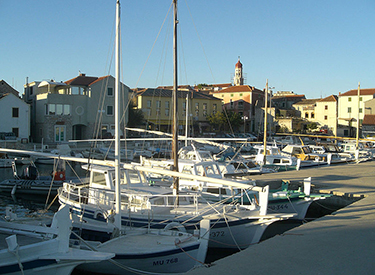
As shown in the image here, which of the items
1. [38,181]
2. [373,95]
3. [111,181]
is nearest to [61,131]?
[38,181]

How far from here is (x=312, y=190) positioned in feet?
60.7

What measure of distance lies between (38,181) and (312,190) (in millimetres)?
16217

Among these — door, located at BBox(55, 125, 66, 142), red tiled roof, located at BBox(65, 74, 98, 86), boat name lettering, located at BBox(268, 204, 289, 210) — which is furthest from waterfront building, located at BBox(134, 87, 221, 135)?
boat name lettering, located at BBox(268, 204, 289, 210)

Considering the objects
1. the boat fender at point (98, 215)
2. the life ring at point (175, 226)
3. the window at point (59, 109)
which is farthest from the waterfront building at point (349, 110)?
the boat fender at point (98, 215)

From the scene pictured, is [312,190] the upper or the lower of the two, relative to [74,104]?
lower

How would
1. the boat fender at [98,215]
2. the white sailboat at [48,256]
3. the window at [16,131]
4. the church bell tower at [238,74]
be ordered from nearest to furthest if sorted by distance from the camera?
the white sailboat at [48,256] < the boat fender at [98,215] < the window at [16,131] < the church bell tower at [238,74]

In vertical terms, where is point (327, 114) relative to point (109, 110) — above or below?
above

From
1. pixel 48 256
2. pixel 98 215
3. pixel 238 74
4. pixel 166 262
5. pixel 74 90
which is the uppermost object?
pixel 238 74

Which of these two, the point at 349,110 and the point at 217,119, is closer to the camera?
the point at 217,119

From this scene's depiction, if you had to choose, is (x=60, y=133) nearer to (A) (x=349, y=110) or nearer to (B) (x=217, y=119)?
(B) (x=217, y=119)

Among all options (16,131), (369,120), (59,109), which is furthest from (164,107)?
(369,120)

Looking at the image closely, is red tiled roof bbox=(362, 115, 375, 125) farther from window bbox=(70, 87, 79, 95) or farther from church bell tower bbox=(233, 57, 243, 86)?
church bell tower bbox=(233, 57, 243, 86)

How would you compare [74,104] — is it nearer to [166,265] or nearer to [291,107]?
[166,265]

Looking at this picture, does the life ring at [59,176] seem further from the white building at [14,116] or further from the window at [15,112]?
the window at [15,112]
